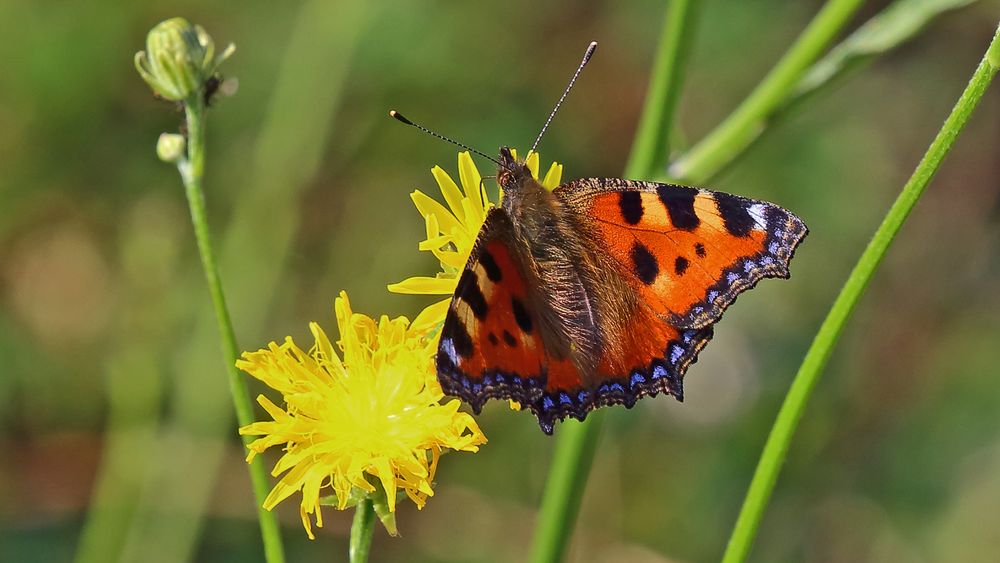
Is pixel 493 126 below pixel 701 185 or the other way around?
the other way around

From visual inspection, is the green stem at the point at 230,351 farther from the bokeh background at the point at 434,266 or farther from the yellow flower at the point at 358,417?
the bokeh background at the point at 434,266

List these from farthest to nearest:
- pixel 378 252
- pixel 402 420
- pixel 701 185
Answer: pixel 378 252
pixel 701 185
pixel 402 420

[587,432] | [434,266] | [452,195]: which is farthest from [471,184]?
[434,266]

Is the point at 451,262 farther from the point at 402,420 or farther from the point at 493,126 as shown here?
the point at 493,126

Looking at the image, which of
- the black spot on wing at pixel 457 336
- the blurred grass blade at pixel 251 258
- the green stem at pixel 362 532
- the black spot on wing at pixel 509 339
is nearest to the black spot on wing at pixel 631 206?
the black spot on wing at pixel 509 339

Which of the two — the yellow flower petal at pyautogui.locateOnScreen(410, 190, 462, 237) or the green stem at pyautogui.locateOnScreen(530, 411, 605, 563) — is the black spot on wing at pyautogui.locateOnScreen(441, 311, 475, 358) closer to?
the yellow flower petal at pyautogui.locateOnScreen(410, 190, 462, 237)

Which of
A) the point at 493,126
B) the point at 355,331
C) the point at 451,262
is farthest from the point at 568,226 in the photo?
the point at 493,126

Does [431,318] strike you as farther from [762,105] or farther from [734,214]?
[762,105]
